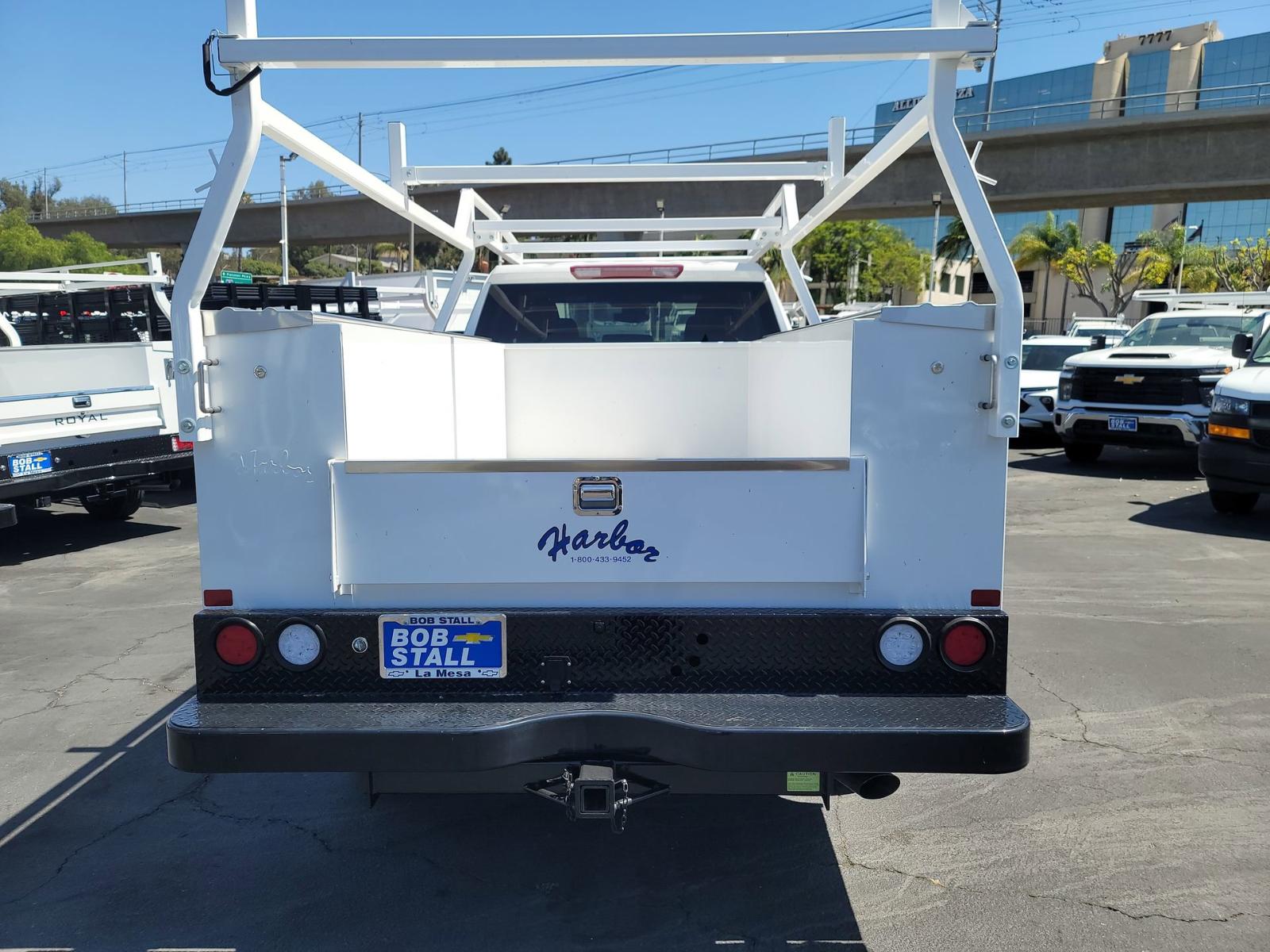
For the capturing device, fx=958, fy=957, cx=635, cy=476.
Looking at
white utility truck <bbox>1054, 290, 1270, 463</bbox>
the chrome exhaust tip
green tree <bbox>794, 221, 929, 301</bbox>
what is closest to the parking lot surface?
the chrome exhaust tip

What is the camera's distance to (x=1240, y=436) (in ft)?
28.1

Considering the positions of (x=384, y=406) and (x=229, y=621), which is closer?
(x=229, y=621)

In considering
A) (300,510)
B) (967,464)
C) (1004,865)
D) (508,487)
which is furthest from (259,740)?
(1004,865)

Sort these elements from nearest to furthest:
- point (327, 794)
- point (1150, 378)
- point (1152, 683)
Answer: point (327, 794) < point (1152, 683) < point (1150, 378)

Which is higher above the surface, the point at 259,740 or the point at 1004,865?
the point at 259,740

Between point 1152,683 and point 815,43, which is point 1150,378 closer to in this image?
point 1152,683

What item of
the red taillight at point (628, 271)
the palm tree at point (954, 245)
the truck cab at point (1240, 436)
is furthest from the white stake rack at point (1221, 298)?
the palm tree at point (954, 245)

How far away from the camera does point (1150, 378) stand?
39.9 ft

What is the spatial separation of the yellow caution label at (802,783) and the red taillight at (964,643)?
52 centimetres

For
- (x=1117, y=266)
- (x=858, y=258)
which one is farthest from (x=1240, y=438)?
(x=1117, y=266)

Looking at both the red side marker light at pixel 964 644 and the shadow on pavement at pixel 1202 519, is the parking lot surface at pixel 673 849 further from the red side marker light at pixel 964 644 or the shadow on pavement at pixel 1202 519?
the shadow on pavement at pixel 1202 519

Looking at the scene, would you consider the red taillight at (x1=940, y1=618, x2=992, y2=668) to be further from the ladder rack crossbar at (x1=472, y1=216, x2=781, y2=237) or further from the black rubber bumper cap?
the ladder rack crossbar at (x1=472, y1=216, x2=781, y2=237)

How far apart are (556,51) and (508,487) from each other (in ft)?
4.14

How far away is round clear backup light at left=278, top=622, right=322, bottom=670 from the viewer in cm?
276
